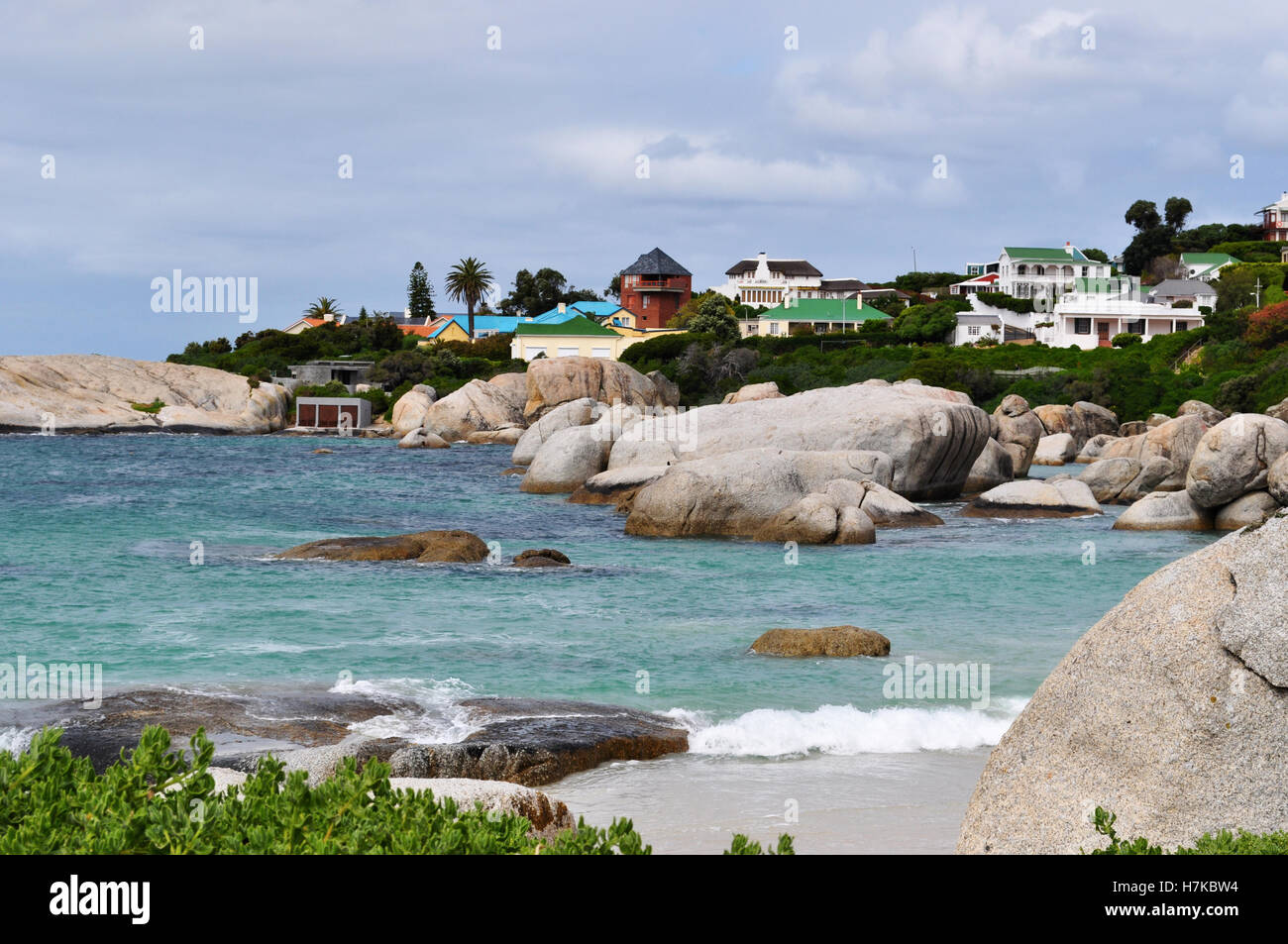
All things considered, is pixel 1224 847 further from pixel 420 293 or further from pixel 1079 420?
pixel 420 293

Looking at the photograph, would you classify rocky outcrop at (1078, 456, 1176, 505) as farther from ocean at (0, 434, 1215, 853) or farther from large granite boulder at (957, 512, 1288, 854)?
large granite boulder at (957, 512, 1288, 854)

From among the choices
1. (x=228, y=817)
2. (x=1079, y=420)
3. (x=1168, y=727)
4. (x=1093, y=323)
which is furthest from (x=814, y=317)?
(x=228, y=817)

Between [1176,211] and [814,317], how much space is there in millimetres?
44076

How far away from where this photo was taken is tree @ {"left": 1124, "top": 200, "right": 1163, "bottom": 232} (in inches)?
4764

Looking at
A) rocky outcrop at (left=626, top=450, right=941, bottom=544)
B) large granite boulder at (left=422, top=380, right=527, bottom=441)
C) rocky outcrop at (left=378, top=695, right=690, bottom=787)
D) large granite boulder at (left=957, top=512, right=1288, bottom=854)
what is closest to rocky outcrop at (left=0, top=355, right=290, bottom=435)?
large granite boulder at (left=422, top=380, right=527, bottom=441)

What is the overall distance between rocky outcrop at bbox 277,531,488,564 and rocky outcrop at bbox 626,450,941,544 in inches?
177

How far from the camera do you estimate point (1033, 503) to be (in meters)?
30.1

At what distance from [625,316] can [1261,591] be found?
10128 cm

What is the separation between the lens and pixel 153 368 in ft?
246

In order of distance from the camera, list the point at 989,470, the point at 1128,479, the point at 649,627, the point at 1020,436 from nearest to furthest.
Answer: the point at 649,627 < the point at 1128,479 < the point at 989,470 < the point at 1020,436

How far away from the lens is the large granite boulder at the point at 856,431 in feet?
102

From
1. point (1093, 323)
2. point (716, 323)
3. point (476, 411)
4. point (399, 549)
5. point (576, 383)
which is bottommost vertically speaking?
point (399, 549)

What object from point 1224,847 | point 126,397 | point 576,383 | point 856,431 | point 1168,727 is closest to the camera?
point 1224,847
